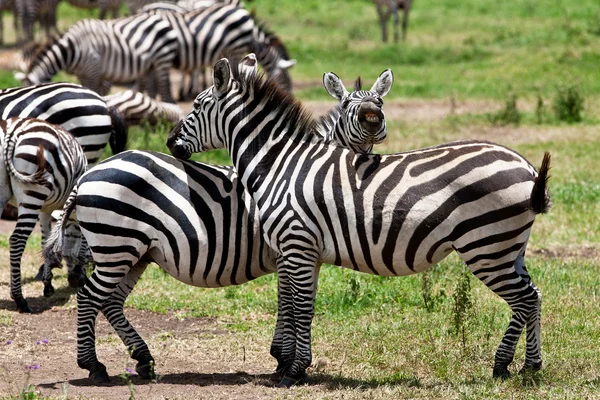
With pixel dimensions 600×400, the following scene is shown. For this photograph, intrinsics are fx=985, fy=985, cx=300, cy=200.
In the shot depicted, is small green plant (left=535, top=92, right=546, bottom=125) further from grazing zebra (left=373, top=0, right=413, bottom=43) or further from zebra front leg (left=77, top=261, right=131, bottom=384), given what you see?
grazing zebra (left=373, top=0, right=413, bottom=43)

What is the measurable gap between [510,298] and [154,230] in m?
2.34

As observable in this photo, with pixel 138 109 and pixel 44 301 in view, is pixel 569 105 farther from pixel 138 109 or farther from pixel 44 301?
pixel 44 301

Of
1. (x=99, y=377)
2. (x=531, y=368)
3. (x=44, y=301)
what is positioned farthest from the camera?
(x=44, y=301)

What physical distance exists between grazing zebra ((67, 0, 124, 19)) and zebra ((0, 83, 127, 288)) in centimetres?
1665

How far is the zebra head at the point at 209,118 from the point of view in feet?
22.0

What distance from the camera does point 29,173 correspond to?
27.3 ft

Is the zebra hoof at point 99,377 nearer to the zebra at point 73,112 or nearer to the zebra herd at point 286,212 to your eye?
the zebra herd at point 286,212

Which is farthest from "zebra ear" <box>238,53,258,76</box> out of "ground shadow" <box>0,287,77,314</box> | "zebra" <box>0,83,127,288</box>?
"zebra" <box>0,83,127,288</box>

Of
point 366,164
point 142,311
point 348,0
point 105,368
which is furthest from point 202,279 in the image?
point 348,0

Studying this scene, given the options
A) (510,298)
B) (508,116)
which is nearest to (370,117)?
(510,298)

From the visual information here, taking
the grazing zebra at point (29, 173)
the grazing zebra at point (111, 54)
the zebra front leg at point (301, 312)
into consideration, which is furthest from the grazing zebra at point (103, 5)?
the zebra front leg at point (301, 312)

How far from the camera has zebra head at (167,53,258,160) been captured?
670 centimetres

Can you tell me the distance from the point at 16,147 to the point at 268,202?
2963 mm

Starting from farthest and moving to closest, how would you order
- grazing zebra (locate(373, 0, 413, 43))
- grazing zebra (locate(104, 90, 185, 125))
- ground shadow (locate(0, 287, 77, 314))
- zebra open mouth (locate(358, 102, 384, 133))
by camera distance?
1. grazing zebra (locate(373, 0, 413, 43))
2. grazing zebra (locate(104, 90, 185, 125))
3. ground shadow (locate(0, 287, 77, 314))
4. zebra open mouth (locate(358, 102, 384, 133))
